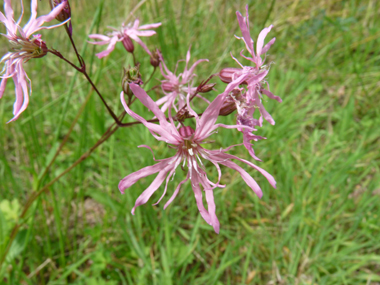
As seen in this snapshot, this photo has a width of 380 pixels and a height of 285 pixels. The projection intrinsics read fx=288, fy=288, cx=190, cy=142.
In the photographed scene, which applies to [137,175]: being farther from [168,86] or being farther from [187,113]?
[168,86]

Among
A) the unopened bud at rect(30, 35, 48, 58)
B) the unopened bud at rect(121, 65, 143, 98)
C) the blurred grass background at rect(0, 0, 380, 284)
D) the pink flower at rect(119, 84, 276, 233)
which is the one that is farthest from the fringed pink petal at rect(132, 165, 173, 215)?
the blurred grass background at rect(0, 0, 380, 284)

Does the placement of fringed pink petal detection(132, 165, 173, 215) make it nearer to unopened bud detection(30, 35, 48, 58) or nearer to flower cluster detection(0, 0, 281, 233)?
flower cluster detection(0, 0, 281, 233)

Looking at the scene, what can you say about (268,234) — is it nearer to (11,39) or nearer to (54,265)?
(54,265)

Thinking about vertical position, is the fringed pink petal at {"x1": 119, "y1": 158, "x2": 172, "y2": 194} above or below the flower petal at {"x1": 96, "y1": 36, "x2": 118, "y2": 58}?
below

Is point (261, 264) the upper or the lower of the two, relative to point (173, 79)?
lower

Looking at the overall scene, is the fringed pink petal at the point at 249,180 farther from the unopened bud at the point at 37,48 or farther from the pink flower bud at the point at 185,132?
the unopened bud at the point at 37,48

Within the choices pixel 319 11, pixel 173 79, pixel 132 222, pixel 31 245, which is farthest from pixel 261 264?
pixel 319 11

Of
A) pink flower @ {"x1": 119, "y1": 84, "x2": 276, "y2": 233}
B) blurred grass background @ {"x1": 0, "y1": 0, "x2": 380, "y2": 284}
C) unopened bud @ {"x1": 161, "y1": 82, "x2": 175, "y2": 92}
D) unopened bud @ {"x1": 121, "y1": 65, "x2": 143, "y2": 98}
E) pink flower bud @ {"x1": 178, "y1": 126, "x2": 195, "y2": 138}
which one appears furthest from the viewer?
blurred grass background @ {"x1": 0, "y1": 0, "x2": 380, "y2": 284}

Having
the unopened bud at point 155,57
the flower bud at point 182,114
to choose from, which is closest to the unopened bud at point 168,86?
the unopened bud at point 155,57
